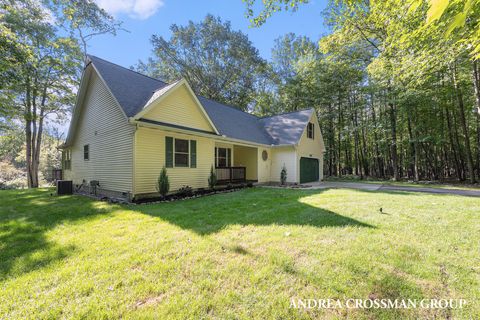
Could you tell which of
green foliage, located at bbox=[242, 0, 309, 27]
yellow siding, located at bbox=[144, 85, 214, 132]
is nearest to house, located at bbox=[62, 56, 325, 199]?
yellow siding, located at bbox=[144, 85, 214, 132]

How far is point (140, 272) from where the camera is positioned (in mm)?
2787

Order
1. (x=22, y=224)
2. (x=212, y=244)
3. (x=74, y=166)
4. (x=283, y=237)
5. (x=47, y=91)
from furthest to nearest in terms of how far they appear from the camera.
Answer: (x=47, y=91) < (x=74, y=166) < (x=22, y=224) < (x=283, y=237) < (x=212, y=244)

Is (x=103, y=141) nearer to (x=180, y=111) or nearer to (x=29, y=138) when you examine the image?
(x=180, y=111)

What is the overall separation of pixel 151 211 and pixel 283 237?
4303 millimetres

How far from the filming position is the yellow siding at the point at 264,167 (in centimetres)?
1423

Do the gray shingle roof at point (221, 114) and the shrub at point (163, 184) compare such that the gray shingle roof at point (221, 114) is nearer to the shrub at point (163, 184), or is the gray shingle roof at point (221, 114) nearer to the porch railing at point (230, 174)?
the porch railing at point (230, 174)

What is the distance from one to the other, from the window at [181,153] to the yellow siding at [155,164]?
21 cm

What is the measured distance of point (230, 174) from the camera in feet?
41.2

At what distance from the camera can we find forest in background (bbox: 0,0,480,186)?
12523 mm

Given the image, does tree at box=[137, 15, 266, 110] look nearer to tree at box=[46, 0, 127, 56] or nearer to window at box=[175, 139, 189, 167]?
tree at box=[46, 0, 127, 56]

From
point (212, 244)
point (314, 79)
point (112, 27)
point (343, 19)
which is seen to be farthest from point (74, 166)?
point (314, 79)

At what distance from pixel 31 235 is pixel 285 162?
12923 mm

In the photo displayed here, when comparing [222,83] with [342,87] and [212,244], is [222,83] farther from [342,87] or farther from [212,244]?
[212,244]

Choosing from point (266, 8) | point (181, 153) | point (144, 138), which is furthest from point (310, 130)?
point (144, 138)
